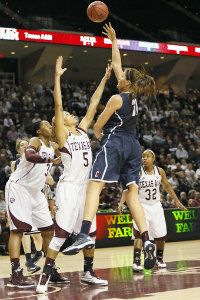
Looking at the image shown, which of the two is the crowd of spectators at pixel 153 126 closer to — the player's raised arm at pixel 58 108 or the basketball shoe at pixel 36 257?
the basketball shoe at pixel 36 257

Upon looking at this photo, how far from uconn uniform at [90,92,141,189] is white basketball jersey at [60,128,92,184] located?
0.28 m

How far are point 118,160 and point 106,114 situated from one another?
52 cm

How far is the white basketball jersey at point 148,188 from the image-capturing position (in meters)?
9.66

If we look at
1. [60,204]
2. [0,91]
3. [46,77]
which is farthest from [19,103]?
[60,204]

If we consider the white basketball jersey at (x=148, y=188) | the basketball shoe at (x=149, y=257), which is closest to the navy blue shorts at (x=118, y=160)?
the basketball shoe at (x=149, y=257)

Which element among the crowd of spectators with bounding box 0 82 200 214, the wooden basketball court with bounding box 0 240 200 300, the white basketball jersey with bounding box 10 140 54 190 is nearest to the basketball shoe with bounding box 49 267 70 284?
the wooden basketball court with bounding box 0 240 200 300

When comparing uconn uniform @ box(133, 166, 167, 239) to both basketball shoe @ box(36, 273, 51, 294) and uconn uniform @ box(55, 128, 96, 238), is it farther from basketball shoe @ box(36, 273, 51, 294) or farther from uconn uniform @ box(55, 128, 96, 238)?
basketball shoe @ box(36, 273, 51, 294)

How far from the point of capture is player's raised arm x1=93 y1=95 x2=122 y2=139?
6.47 m

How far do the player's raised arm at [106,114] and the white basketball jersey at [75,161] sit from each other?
0.43 metres

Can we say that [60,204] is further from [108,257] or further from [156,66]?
[156,66]

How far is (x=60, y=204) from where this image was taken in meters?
6.69

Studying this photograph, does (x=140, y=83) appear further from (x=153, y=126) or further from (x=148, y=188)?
(x=153, y=126)

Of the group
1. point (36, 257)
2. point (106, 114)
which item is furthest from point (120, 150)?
point (36, 257)

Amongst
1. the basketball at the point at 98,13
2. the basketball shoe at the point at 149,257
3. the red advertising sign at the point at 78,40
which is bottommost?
the basketball shoe at the point at 149,257
